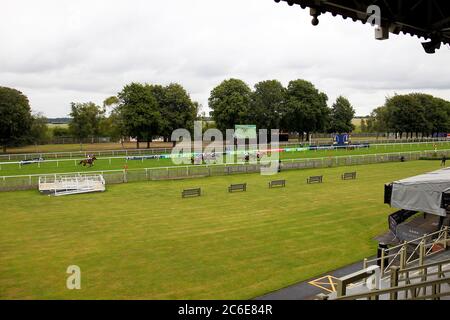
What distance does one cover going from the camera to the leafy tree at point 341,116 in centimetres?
9444

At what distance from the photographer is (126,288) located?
12.0 metres

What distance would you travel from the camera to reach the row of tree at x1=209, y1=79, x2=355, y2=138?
7381cm

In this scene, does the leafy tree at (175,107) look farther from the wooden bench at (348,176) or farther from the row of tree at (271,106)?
the wooden bench at (348,176)

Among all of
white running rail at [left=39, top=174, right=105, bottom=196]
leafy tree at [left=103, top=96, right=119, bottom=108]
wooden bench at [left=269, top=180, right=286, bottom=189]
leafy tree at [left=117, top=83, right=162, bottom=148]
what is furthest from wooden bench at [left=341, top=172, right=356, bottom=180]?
leafy tree at [left=103, top=96, right=119, bottom=108]

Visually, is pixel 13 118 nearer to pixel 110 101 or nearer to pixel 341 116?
pixel 110 101

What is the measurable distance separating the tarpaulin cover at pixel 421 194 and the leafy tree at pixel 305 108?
2512 inches

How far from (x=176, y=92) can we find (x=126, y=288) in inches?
2259

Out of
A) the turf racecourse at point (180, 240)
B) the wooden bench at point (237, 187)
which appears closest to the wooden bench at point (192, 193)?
the turf racecourse at point (180, 240)

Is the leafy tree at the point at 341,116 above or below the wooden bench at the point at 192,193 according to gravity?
above

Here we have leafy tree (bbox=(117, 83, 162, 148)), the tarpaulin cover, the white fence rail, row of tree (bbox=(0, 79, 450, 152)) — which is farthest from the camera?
leafy tree (bbox=(117, 83, 162, 148))

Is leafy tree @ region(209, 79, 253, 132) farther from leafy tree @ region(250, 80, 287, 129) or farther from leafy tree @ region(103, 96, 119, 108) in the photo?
leafy tree @ region(103, 96, 119, 108)

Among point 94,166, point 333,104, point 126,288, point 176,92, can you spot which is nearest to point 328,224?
point 126,288

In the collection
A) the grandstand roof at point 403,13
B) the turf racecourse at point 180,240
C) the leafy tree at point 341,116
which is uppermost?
the leafy tree at point 341,116

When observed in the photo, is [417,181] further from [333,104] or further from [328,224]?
[333,104]
